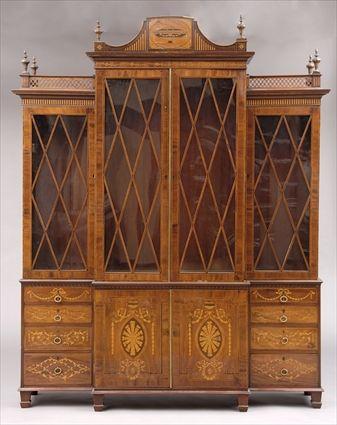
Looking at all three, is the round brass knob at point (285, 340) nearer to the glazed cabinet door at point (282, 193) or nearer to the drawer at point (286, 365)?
the drawer at point (286, 365)

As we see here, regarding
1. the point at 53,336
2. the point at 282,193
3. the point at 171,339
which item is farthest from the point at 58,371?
the point at 282,193

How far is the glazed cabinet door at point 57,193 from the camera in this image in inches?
251

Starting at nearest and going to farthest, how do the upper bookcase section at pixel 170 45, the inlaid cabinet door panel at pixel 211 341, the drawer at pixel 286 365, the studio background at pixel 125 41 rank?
the upper bookcase section at pixel 170 45 < the inlaid cabinet door panel at pixel 211 341 < the drawer at pixel 286 365 < the studio background at pixel 125 41

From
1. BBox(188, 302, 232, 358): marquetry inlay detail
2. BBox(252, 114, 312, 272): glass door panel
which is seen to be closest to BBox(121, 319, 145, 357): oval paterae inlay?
BBox(188, 302, 232, 358): marquetry inlay detail

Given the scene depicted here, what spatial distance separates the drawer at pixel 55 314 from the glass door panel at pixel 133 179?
386mm

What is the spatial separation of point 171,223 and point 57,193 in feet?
2.78

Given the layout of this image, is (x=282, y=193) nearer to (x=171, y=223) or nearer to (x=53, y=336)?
(x=171, y=223)

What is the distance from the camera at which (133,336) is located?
246 inches

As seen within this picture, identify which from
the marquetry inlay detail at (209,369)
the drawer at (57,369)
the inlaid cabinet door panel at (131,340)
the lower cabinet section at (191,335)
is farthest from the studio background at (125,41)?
the marquetry inlay detail at (209,369)

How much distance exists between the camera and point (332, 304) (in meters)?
7.84

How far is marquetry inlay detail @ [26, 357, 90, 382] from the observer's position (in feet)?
20.9

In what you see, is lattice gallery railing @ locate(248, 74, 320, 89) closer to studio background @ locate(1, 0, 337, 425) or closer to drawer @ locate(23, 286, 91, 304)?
studio background @ locate(1, 0, 337, 425)

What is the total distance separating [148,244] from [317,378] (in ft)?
4.90

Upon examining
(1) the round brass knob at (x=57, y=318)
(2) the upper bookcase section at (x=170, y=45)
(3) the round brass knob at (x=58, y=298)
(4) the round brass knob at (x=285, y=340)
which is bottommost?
(4) the round brass knob at (x=285, y=340)
